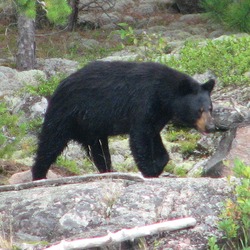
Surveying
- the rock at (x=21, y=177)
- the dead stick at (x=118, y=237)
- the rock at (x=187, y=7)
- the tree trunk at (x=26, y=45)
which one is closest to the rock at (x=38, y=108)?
the rock at (x=21, y=177)

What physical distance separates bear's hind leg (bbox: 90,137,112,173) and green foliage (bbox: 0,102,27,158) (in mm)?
934

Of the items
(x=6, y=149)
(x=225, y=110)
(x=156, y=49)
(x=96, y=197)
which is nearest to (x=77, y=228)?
(x=96, y=197)

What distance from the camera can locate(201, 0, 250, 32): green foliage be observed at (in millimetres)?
18188

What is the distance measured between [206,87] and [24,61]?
28.8 feet

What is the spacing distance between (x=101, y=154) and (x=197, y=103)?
1.43 m

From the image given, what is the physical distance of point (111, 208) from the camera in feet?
20.6

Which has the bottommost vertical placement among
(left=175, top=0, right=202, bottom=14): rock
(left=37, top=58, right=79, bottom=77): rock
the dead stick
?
the dead stick

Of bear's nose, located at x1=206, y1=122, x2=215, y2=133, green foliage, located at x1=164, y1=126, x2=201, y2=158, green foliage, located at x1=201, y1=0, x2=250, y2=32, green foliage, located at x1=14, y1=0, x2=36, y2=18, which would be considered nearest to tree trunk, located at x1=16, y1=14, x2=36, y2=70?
green foliage, located at x1=201, y1=0, x2=250, y2=32

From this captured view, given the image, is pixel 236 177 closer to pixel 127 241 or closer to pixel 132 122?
pixel 127 241

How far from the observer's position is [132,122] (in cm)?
873

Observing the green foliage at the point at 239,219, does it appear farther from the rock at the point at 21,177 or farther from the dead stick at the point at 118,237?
the rock at the point at 21,177

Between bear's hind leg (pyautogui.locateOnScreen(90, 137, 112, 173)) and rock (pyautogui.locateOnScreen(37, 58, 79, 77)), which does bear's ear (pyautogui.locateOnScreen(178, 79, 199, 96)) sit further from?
rock (pyautogui.locateOnScreen(37, 58, 79, 77))

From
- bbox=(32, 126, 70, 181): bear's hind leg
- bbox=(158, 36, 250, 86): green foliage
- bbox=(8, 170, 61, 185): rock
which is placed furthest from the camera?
bbox=(158, 36, 250, 86): green foliage

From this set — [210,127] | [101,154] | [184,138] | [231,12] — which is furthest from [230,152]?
[231,12]
